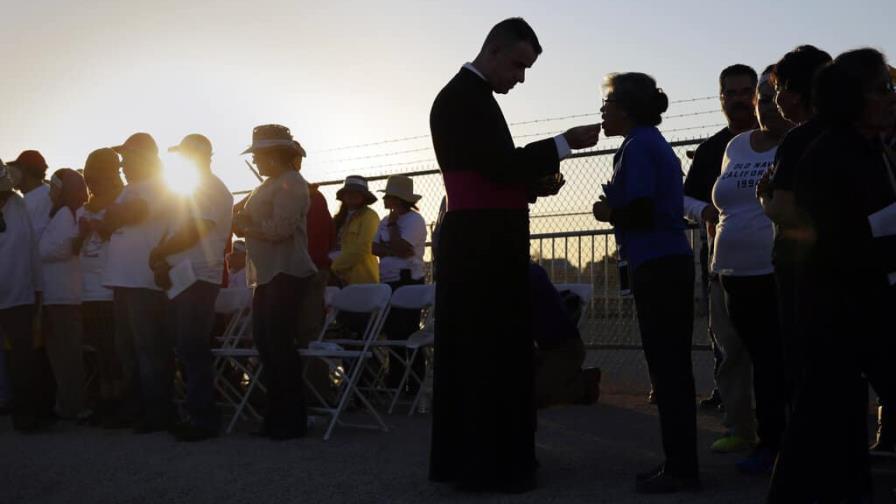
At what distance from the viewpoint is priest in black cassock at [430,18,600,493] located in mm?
5191

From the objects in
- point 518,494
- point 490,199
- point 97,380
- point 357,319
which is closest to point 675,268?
point 490,199

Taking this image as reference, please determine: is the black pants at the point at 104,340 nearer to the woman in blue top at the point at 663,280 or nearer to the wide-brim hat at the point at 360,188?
the wide-brim hat at the point at 360,188

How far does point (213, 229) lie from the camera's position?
780cm

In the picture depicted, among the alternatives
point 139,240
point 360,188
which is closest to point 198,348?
point 139,240

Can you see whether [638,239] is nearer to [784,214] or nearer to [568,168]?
[784,214]

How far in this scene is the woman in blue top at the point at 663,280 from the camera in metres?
4.96

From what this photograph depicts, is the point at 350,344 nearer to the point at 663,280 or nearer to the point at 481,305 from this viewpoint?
the point at 481,305

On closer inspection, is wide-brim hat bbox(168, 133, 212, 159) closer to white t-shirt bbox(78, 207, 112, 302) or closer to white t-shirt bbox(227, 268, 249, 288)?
white t-shirt bbox(78, 207, 112, 302)

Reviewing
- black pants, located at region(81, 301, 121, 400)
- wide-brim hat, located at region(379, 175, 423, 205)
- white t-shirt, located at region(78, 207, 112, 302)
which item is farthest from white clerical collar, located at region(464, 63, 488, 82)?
wide-brim hat, located at region(379, 175, 423, 205)

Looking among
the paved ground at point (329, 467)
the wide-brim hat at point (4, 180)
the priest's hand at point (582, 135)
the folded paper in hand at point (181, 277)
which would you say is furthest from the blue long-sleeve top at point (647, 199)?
the wide-brim hat at point (4, 180)

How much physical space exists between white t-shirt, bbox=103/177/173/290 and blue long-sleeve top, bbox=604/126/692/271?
151 inches

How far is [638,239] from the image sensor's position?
5039mm

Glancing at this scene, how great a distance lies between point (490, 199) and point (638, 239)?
0.67 meters

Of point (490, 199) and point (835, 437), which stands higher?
point (490, 199)
